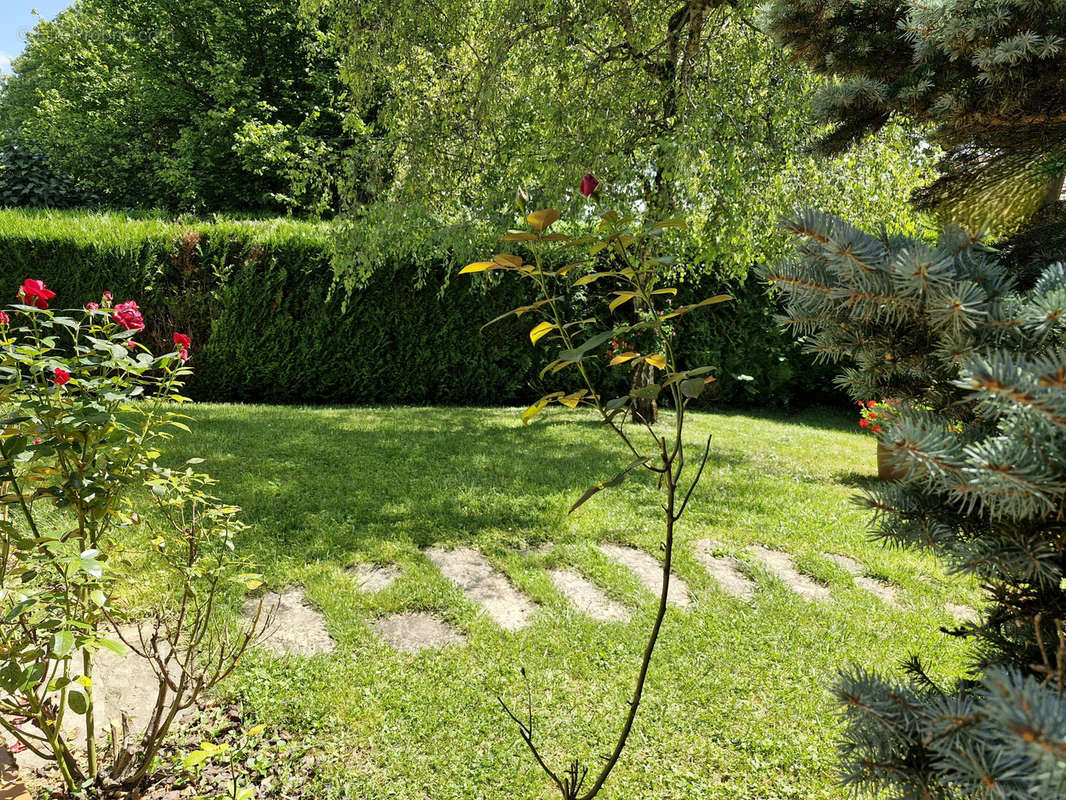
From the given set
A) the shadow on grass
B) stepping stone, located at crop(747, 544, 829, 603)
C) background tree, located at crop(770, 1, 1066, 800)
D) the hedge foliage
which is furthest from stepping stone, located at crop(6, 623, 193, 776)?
the hedge foliage

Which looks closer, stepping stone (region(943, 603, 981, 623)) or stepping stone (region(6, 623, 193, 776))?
stepping stone (region(6, 623, 193, 776))

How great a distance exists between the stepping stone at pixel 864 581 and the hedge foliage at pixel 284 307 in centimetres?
429

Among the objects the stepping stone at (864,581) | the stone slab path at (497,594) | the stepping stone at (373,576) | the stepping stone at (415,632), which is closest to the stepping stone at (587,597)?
the stone slab path at (497,594)

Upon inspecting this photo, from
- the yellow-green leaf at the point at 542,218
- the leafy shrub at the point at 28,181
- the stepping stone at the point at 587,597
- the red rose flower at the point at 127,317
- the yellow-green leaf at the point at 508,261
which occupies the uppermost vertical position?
the leafy shrub at the point at 28,181

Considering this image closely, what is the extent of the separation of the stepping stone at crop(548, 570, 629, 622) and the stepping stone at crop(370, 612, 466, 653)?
59cm

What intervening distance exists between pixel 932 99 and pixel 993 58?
24cm

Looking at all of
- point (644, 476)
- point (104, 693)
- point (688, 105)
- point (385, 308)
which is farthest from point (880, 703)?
point (385, 308)

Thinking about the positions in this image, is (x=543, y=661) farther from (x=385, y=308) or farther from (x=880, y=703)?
(x=385, y=308)

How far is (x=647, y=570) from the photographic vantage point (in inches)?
127

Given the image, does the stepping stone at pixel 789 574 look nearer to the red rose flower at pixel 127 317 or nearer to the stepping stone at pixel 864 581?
the stepping stone at pixel 864 581

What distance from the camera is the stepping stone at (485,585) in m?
2.74

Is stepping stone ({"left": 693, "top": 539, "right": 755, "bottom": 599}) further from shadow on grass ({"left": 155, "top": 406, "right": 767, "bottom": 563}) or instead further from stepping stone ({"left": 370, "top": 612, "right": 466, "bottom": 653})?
stepping stone ({"left": 370, "top": 612, "right": 466, "bottom": 653})

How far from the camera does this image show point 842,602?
2.97m

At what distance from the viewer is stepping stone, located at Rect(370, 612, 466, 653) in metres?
2.49
